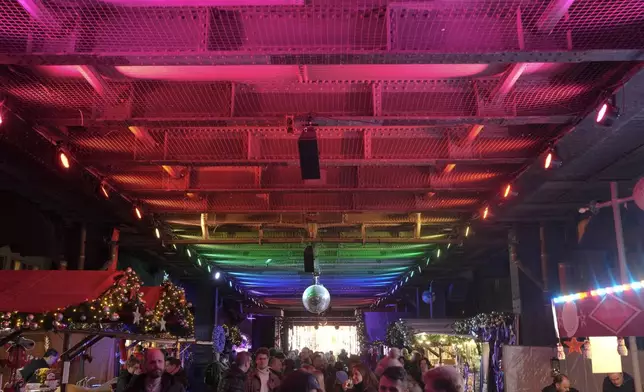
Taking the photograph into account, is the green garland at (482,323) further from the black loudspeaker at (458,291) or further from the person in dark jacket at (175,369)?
the black loudspeaker at (458,291)

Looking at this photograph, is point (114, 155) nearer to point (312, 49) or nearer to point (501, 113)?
point (312, 49)

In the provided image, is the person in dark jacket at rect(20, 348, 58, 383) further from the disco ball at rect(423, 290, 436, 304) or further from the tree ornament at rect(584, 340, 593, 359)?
the disco ball at rect(423, 290, 436, 304)

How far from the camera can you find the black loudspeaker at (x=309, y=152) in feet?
20.7

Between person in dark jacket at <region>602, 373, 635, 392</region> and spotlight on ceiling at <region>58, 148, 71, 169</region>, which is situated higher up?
spotlight on ceiling at <region>58, 148, 71, 169</region>

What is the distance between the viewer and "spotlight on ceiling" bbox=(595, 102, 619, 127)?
5.51m

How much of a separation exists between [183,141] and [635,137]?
218 inches

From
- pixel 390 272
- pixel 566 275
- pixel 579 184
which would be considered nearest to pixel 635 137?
pixel 579 184

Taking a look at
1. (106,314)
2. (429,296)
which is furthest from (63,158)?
(429,296)

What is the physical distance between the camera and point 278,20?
16.1ft

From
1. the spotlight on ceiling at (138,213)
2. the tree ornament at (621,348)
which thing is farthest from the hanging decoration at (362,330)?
the tree ornament at (621,348)

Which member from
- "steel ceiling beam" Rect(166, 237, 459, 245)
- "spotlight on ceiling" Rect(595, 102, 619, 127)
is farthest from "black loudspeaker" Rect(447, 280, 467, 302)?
"spotlight on ceiling" Rect(595, 102, 619, 127)

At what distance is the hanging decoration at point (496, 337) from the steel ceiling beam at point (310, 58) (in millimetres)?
7643

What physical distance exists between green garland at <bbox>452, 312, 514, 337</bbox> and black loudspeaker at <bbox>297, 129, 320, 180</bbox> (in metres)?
6.79

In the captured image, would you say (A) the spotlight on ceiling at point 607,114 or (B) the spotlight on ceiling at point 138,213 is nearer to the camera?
(A) the spotlight on ceiling at point 607,114
